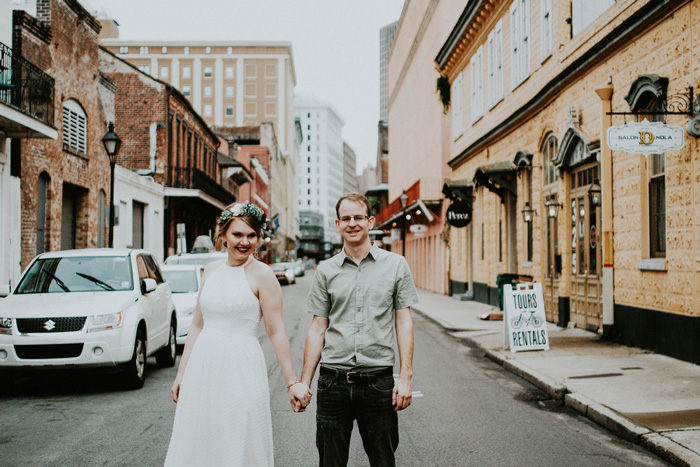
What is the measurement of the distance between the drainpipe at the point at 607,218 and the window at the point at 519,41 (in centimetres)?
670

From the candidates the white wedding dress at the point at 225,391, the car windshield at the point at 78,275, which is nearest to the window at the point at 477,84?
the car windshield at the point at 78,275

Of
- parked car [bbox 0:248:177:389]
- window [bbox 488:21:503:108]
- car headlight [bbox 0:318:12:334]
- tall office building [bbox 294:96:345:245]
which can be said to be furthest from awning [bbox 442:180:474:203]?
tall office building [bbox 294:96:345:245]

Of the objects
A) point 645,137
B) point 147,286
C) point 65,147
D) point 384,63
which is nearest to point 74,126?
point 65,147

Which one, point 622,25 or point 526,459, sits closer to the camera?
point 526,459

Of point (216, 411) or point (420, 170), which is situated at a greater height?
point (420, 170)

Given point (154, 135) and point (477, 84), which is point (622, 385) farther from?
point (154, 135)

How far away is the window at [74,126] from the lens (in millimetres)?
18828

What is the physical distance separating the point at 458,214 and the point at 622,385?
15.2 metres

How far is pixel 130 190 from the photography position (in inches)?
992

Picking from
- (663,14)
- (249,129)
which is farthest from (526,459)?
(249,129)

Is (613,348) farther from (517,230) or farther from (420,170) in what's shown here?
(420,170)

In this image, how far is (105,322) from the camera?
8750mm

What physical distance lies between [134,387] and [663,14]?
30.8 ft

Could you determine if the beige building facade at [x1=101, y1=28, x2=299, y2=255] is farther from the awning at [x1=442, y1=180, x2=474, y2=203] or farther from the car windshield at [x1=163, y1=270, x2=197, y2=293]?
the car windshield at [x1=163, y1=270, x2=197, y2=293]
